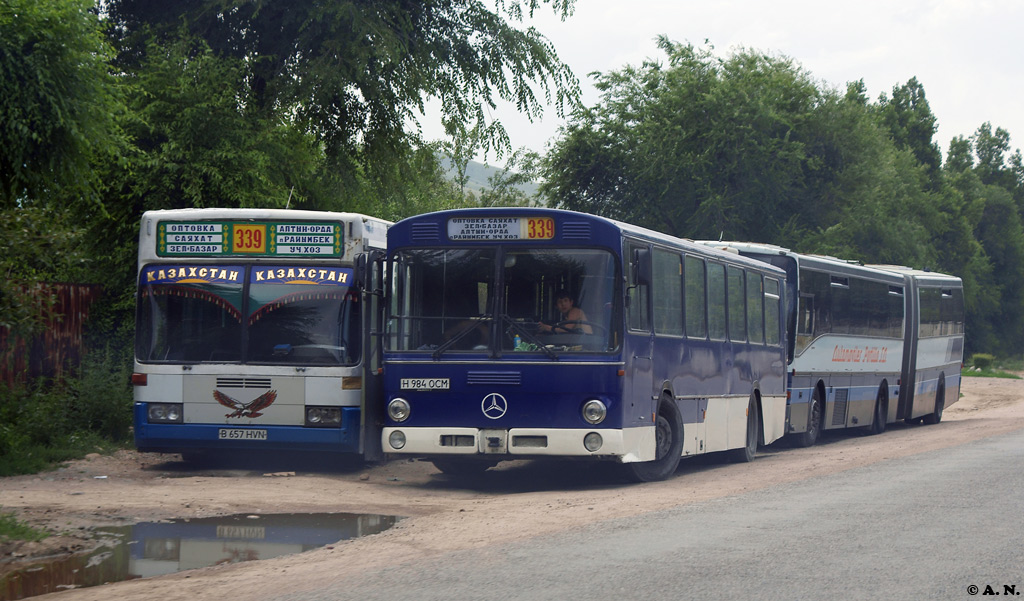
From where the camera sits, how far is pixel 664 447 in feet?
49.4

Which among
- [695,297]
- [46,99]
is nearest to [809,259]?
[695,297]

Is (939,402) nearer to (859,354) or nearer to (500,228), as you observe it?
(859,354)

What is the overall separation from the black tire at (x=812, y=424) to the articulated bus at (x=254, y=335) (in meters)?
10.8

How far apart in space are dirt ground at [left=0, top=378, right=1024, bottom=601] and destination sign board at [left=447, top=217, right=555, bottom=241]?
275 cm

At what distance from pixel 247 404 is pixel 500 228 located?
3.63 metres

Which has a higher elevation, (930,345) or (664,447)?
(930,345)

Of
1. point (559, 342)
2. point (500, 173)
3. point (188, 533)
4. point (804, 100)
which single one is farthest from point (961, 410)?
point (188, 533)

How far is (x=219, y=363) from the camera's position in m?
14.6

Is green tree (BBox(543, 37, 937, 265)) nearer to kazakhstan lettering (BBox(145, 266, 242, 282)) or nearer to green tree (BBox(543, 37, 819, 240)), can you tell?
green tree (BBox(543, 37, 819, 240))

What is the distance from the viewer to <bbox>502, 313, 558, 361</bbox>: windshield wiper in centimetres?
1320

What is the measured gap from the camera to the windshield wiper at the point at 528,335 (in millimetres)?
13195

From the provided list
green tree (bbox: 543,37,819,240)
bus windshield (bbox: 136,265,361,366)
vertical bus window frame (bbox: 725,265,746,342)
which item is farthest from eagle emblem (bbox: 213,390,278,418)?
green tree (bbox: 543,37,819,240)

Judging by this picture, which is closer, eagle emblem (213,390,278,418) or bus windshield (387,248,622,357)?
bus windshield (387,248,622,357)

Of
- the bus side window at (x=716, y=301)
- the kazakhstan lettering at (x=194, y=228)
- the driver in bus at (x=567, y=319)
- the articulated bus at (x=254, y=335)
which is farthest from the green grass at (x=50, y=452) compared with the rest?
the bus side window at (x=716, y=301)
